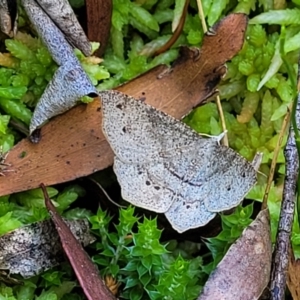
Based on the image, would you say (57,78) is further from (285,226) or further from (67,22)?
(285,226)

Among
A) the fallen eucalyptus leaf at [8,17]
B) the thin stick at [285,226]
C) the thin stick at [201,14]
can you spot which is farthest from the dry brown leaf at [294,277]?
the fallen eucalyptus leaf at [8,17]

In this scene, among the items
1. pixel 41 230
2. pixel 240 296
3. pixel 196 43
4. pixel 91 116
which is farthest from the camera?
pixel 196 43

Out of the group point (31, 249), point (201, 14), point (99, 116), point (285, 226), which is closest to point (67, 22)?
point (99, 116)

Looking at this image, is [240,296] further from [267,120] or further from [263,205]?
[267,120]

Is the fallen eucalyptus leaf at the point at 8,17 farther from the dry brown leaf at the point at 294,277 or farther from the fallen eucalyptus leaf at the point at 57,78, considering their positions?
the dry brown leaf at the point at 294,277

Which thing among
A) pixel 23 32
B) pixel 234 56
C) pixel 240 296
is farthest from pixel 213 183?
pixel 23 32

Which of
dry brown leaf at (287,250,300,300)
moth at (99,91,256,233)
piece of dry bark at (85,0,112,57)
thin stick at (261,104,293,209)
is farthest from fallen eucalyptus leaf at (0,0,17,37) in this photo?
dry brown leaf at (287,250,300,300)
